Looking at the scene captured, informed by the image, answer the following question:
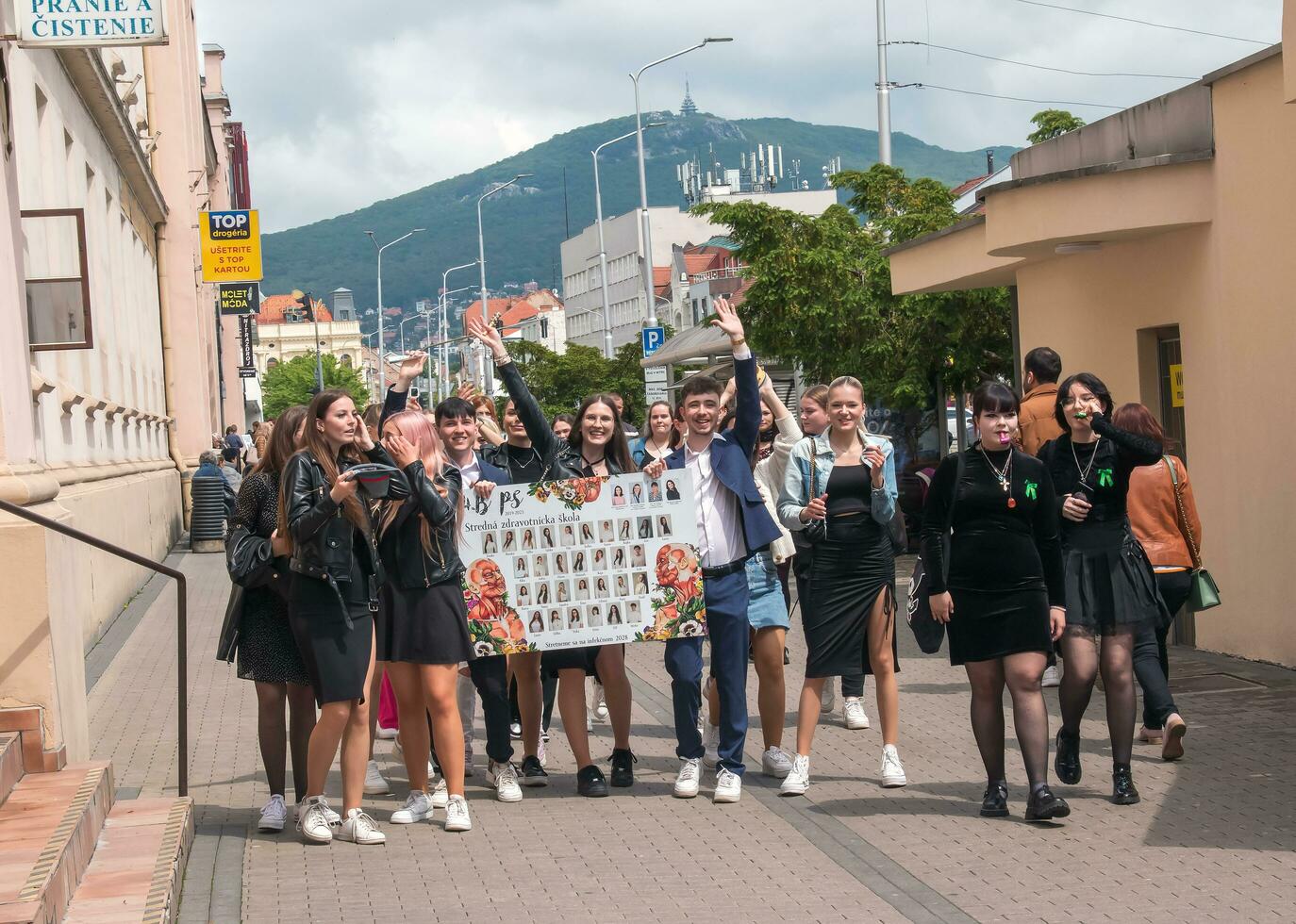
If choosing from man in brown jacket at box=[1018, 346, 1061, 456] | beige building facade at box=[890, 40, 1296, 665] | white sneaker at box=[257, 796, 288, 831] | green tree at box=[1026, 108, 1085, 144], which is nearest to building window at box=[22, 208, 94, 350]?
white sneaker at box=[257, 796, 288, 831]

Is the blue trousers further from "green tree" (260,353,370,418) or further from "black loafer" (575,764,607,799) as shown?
"green tree" (260,353,370,418)

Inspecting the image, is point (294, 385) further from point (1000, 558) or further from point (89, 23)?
point (1000, 558)

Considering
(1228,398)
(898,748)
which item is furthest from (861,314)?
(898,748)

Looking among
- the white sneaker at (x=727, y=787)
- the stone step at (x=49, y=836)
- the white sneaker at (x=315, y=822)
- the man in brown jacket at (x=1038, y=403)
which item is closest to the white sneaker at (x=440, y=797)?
the white sneaker at (x=315, y=822)

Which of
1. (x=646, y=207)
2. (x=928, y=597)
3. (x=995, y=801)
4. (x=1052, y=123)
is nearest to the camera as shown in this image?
(x=995, y=801)

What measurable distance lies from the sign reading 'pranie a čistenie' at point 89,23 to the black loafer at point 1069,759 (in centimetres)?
666

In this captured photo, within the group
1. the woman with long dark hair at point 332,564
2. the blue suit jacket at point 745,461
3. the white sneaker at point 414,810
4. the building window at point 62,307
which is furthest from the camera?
the building window at point 62,307

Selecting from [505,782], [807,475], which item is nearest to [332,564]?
[505,782]

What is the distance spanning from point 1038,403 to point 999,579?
3.44m

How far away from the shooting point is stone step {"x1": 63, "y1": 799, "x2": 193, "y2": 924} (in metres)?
5.71

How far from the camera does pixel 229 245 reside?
36.8 m

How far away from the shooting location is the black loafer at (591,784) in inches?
330

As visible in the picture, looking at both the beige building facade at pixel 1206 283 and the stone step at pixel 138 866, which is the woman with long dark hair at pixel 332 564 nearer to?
the stone step at pixel 138 866

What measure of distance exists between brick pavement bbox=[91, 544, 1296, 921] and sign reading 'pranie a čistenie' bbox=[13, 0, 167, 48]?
4.17 m
